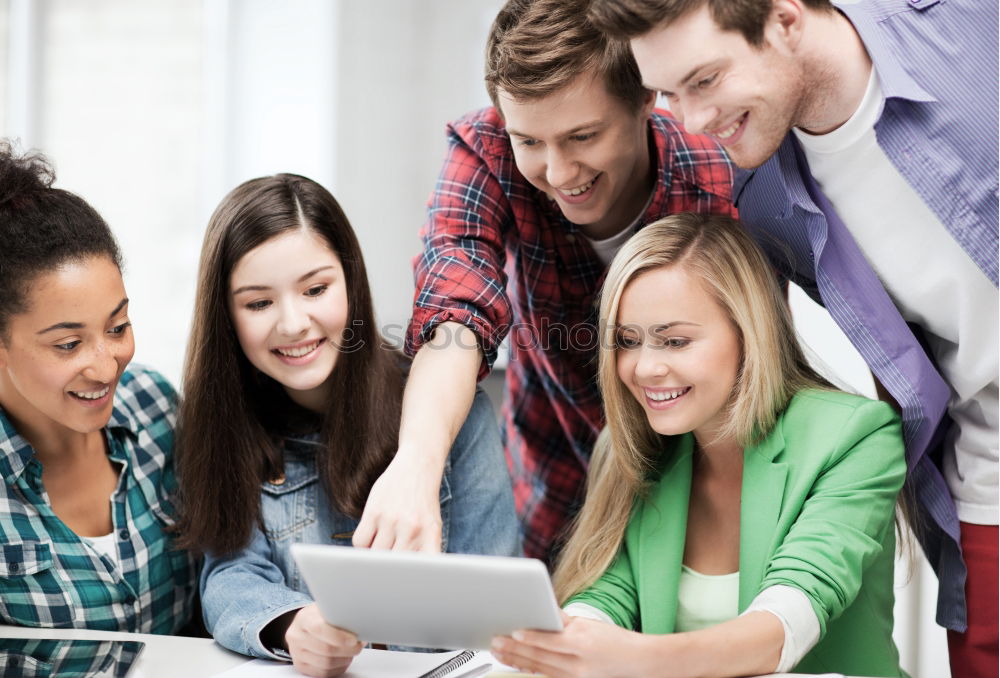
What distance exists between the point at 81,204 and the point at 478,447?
0.75 meters

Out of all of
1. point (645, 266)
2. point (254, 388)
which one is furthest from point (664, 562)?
point (254, 388)

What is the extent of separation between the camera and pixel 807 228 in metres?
1.50

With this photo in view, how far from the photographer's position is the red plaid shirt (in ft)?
5.30

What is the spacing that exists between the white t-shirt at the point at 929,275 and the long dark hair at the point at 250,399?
29.9 inches

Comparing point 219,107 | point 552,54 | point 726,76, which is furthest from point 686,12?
point 219,107

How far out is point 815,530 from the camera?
132 cm

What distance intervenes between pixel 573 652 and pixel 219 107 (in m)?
2.56

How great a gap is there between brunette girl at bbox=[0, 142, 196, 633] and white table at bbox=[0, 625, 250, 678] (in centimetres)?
6

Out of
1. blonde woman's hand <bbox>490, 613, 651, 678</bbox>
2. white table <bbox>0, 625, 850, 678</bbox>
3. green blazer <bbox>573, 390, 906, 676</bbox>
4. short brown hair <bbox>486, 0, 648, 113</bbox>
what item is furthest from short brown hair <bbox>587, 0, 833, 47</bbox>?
white table <bbox>0, 625, 850, 678</bbox>

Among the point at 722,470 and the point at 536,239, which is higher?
the point at 536,239

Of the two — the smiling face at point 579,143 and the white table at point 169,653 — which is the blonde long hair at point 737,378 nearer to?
the smiling face at point 579,143

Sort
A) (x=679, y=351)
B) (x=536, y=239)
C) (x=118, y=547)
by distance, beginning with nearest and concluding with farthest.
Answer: (x=679, y=351) < (x=118, y=547) < (x=536, y=239)

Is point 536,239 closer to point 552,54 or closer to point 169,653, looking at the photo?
point 552,54

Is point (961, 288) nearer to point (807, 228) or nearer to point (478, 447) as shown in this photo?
point (807, 228)
